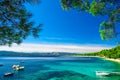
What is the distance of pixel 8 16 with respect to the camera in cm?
782

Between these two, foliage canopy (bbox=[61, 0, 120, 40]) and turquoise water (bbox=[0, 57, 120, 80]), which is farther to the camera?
turquoise water (bbox=[0, 57, 120, 80])

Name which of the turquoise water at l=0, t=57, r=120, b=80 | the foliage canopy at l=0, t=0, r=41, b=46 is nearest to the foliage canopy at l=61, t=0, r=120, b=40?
the foliage canopy at l=0, t=0, r=41, b=46

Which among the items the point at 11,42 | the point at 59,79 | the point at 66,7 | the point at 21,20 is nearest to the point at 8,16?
the point at 21,20

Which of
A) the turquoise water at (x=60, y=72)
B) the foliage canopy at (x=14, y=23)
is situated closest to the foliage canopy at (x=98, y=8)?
the foliage canopy at (x=14, y=23)

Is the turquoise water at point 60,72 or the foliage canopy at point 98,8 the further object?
the turquoise water at point 60,72

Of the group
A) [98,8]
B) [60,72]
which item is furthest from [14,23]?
[60,72]

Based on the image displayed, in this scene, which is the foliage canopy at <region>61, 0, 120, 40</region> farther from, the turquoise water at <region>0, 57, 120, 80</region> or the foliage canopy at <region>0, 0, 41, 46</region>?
the turquoise water at <region>0, 57, 120, 80</region>

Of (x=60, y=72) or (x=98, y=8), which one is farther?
(x=60, y=72)

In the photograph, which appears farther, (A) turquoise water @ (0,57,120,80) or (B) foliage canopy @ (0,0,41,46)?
(A) turquoise water @ (0,57,120,80)

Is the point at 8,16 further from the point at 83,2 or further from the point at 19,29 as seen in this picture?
the point at 83,2

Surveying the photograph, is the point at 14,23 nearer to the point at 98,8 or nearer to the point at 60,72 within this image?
the point at 98,8

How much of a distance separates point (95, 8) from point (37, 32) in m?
4.01

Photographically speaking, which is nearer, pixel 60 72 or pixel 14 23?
pixel 14 23

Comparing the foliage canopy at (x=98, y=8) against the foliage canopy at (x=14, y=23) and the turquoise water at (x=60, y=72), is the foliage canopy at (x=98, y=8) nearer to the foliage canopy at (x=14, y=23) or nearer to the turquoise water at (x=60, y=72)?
the foliage canopy at (x=14, y=23)
